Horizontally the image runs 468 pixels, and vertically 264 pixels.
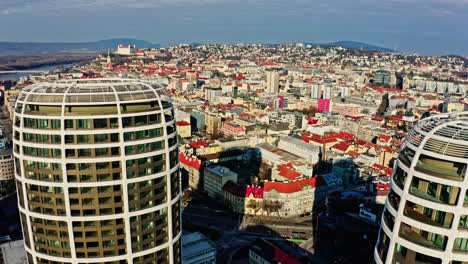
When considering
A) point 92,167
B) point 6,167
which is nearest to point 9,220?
point 6,167

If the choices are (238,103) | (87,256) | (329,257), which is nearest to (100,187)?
(87,256)

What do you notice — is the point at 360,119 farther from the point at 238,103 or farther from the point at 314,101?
the point at 238,103

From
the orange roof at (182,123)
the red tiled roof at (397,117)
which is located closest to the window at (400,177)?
the orange roof at (182,123)

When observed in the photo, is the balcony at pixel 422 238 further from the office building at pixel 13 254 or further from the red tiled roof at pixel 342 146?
the red tiled roof at pixel 342 146

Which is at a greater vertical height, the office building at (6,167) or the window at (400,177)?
the window at (400,177)

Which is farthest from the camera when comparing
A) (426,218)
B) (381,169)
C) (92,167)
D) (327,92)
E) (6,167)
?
(327,92)

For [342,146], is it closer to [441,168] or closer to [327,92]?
[327,92]
